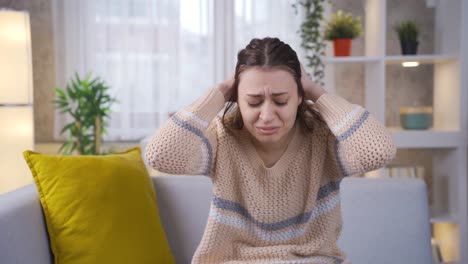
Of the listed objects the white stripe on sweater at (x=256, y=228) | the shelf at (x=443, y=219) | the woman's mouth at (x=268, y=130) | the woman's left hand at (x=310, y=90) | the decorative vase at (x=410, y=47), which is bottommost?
the shelf at (x=443, y=219)

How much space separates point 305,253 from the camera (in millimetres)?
1351

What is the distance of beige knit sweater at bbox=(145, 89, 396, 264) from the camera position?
1.32 m

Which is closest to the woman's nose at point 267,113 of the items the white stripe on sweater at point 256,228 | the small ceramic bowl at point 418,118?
the white stripe on sweater at point 256,228

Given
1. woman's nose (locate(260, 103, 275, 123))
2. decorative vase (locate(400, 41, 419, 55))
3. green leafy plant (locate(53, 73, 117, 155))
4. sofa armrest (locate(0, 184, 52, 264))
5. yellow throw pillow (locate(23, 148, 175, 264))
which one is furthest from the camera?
green leafy plant (locate(53, 73, 117, 155))

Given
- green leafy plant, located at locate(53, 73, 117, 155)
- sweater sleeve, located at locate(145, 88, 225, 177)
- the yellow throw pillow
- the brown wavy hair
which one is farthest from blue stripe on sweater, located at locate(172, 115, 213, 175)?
green leafy plant, located at locate(53, 73, 117, 155)

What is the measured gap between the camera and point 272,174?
1.38m

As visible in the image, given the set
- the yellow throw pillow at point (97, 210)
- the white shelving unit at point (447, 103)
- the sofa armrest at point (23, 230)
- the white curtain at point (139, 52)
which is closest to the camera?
the sofa armrest at point (23, 230)

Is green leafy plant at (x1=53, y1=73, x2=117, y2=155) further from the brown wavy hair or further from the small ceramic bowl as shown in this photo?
the brown wavy hair

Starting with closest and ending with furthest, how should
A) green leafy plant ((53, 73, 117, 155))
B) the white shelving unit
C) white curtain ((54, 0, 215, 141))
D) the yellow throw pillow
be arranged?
the yellow throw pillow < the white shelving unit < green leafy plant ((53, 73, 117, 155)) < white curtain ((54, 0, 215, 141))

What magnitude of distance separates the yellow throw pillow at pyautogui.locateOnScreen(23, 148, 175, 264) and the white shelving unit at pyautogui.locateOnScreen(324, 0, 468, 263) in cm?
165

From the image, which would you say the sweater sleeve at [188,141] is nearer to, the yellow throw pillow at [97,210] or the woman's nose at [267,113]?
the woman's nose at [267,113]

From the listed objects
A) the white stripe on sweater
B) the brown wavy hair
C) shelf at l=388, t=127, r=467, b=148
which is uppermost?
the brown wavy hair

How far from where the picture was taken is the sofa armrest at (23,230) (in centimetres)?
135

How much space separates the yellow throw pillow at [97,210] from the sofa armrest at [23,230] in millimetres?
30
